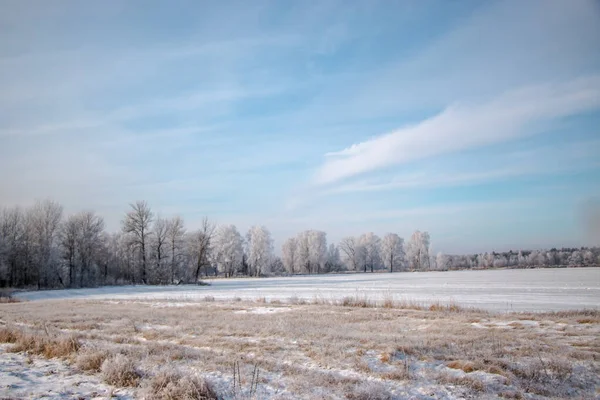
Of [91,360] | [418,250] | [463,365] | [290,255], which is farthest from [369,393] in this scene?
[418,250]

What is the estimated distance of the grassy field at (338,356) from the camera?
6.63 m

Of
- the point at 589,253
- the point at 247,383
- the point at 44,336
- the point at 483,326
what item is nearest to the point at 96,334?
the point at 44,336

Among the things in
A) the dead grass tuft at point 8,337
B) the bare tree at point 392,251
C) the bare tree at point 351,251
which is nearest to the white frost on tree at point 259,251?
the bare tree at point 351,251

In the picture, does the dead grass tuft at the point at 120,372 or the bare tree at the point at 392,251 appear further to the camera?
the bare tree at the point at 392,251

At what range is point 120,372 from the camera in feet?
23.7

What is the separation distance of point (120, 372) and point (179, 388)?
1752 millimetres

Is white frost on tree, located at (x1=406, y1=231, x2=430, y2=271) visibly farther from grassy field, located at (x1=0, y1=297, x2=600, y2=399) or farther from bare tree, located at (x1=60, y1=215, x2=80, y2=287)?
grassy field, located at (x1=0, y1=297, x2=600, y2=399)

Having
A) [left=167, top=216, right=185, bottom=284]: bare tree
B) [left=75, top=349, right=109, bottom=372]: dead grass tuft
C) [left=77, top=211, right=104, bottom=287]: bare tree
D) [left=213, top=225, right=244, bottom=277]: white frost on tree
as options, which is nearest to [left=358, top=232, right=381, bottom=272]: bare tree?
[left=213, top=225, right=244, bottom=277]: white frost on tree

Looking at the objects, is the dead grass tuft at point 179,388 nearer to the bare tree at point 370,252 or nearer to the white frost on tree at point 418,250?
the bare tree at point 370,252

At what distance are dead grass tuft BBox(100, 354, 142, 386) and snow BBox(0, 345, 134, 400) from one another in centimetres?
16

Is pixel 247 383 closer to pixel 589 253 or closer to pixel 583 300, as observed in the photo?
pixel 583 300

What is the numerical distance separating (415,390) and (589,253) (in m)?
107

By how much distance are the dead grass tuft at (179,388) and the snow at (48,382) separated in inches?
17.3

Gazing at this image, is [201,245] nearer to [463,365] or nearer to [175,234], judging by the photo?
[175,234]
